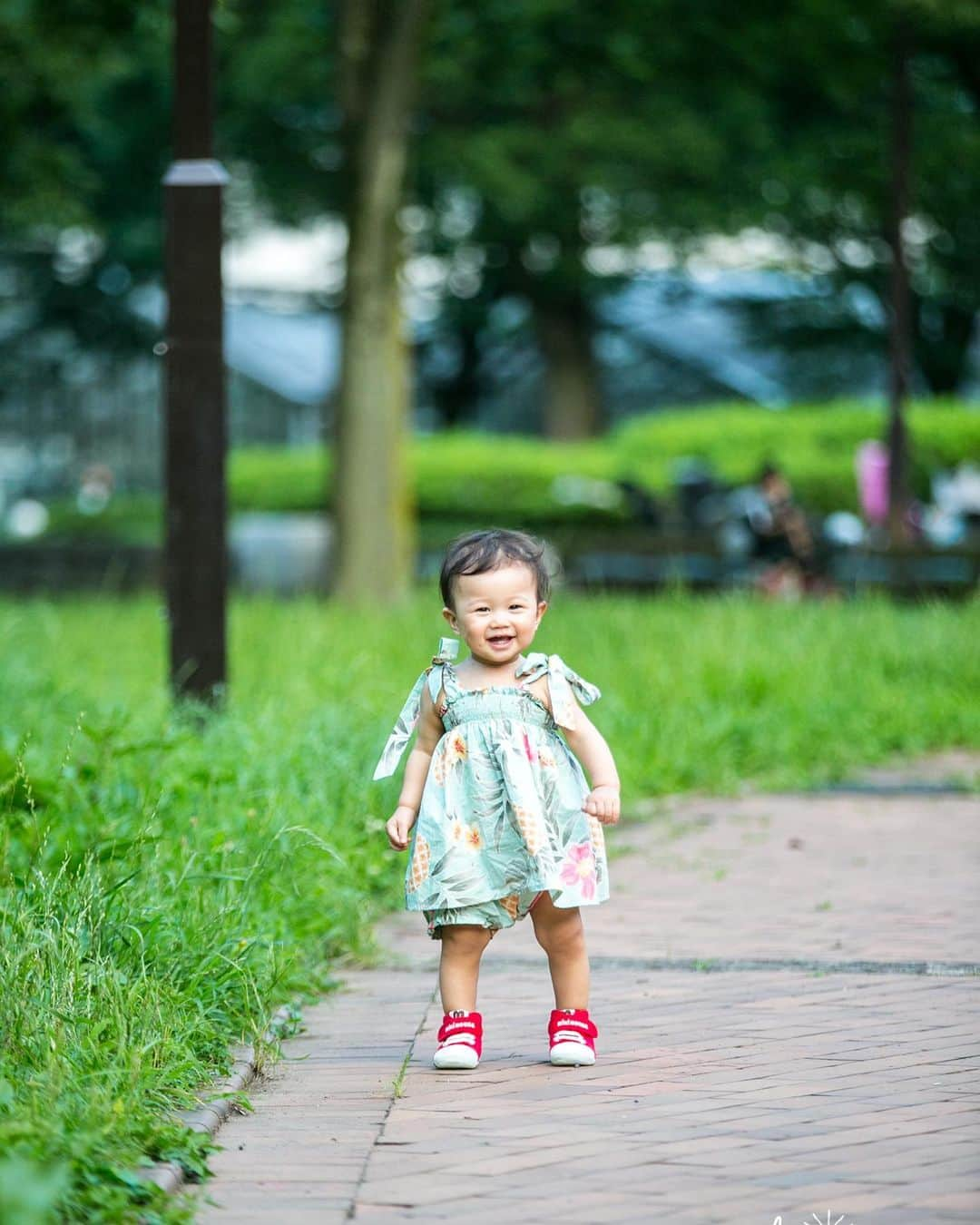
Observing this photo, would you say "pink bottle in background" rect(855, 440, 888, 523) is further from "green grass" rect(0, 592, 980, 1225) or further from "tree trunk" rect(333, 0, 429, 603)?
"green grass" rect(0, 592, 980, 1225)

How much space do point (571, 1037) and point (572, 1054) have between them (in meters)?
0.04

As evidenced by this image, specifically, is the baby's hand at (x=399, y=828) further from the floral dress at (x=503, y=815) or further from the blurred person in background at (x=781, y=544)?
the blurred person in background at (x=781, y=544)

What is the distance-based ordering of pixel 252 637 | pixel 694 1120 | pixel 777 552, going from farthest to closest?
pixel 777 552
pixel 252 637
pixel 694 1120

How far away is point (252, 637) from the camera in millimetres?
11422

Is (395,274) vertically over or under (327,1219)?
over

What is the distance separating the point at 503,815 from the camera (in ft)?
13.5

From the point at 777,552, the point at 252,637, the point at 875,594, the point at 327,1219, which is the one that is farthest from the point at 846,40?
the point at 327,1219

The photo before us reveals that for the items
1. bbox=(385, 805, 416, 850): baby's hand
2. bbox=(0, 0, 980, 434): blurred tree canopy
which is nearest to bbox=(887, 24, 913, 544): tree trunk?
bbox=(0, 0, 980, 434): blurred tree canopy

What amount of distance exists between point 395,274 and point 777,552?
14.1 ft

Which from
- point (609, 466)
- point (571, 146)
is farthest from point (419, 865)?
point (571, 146)

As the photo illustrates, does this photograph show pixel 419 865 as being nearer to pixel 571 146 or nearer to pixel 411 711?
pixel 411 711

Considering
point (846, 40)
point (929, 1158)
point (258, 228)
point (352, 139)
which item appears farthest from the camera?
point (258, 228)

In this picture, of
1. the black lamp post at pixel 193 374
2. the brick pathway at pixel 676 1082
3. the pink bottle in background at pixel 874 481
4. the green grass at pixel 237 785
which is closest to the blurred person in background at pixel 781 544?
the pink bottle in background at pixel 874 481

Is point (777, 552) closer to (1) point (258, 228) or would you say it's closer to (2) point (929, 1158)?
(2) point (929, 1158)
